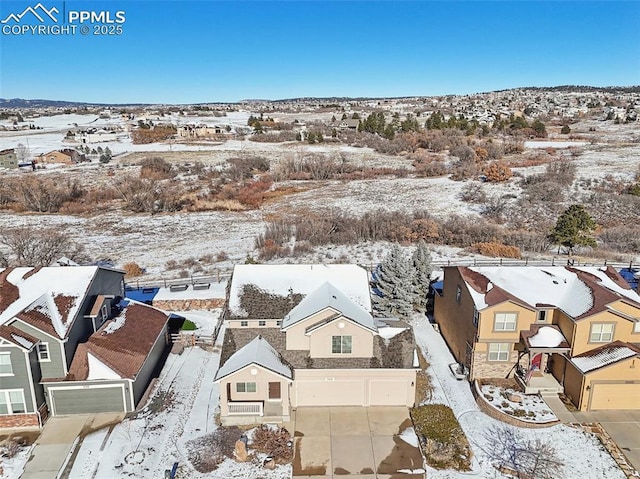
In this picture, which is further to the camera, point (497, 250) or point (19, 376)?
point (497, 250)

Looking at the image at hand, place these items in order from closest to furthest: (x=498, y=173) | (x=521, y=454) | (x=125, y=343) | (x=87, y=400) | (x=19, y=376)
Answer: (x=521, y=454) < (x=19, y=376) < (x=87, y=400) < (x=125, y=343) < (x=498, y=173)

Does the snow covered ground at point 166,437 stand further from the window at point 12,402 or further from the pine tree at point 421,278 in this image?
the pine tree at point 421,278

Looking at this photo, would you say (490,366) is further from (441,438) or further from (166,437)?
(166,437)

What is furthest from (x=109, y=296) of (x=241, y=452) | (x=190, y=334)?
(x=241, y=452)

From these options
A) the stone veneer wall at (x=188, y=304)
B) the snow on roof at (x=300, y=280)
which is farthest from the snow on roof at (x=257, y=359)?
the stone veneer wall at (x=188, y=304)

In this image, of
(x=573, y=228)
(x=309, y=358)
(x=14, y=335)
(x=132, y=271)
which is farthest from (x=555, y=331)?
(x=132, y=271)
